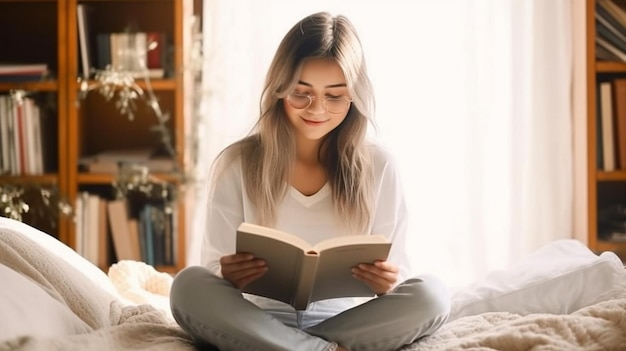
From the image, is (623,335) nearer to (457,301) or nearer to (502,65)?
(457,301)

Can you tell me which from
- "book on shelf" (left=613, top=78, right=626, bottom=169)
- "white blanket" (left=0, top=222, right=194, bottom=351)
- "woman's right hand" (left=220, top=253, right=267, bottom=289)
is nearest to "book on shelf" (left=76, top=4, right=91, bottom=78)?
"white blanket" (left=0, top=222, right=194, bottom=351)

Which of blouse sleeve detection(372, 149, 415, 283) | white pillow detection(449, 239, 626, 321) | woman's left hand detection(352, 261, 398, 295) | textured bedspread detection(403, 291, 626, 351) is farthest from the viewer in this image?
blouse sleeve detection(372, 149, 415, 283)

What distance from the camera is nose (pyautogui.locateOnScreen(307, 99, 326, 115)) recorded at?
2023 mm

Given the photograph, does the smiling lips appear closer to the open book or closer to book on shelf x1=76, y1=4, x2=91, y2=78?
the open book

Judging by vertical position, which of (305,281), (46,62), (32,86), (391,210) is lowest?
(305,281)

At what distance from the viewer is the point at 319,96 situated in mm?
2033

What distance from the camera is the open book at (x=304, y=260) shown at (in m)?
1.69

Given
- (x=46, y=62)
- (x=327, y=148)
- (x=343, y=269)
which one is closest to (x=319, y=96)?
(x=327, y=148)

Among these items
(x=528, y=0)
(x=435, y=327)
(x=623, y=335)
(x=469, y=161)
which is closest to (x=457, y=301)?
(x=435, y=327)

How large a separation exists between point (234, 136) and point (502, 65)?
0.97m

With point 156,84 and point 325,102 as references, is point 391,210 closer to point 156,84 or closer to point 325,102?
point 325,102

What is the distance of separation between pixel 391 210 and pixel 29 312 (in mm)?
820

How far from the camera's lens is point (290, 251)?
5.61 ft

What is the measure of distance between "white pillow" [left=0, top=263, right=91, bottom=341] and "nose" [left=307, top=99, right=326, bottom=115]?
620mm
